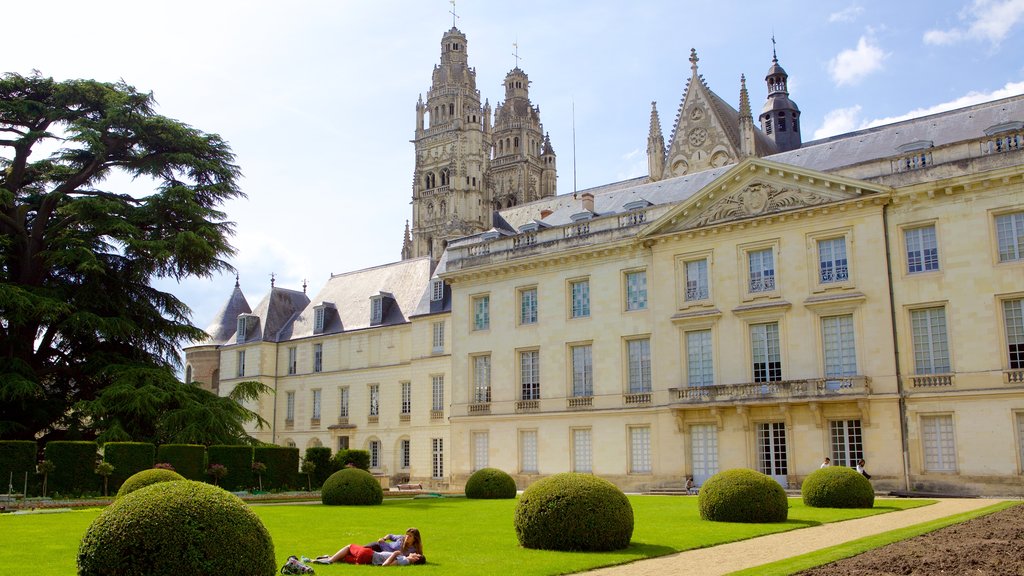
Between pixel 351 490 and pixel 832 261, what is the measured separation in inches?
666

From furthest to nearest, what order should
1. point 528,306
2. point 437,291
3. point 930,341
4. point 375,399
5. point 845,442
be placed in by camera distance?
point 375,399
point 437,291
point 528,306
point 845,442
point 930,341

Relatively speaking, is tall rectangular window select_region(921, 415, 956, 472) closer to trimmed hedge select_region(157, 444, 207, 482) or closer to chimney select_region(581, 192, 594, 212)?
chimney select_region(581, 192, 594, 212)

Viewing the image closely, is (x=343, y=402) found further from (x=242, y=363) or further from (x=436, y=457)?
(x=242, y=363)

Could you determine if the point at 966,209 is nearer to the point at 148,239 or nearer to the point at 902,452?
the point at 902,452

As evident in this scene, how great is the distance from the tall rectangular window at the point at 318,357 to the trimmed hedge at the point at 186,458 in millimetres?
23387

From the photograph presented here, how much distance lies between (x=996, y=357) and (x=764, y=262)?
7.78 metres

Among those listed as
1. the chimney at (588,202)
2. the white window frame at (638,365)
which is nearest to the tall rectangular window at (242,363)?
the chimney at (588,202)

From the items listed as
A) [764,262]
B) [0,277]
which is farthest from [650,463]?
[0,277]

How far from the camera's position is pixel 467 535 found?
53.2 ft

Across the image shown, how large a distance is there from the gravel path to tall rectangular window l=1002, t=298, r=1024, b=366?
9.24 m

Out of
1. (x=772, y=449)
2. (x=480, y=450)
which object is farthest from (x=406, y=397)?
(x=772, y=449)

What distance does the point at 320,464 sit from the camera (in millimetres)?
35219

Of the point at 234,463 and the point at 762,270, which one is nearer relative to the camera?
the point at 234,463

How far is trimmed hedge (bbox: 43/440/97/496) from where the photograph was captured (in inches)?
1041
